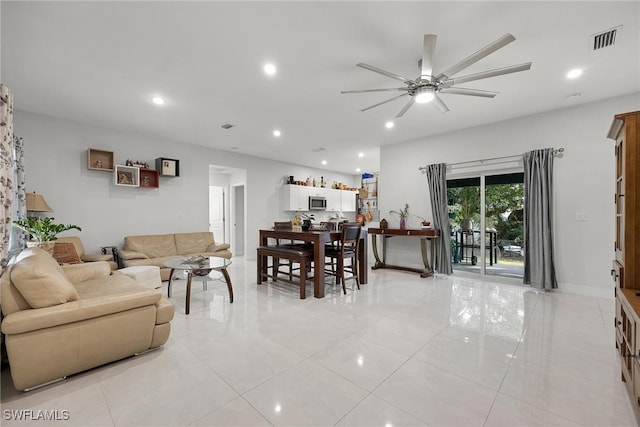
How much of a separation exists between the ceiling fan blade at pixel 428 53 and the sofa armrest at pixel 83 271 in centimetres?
408

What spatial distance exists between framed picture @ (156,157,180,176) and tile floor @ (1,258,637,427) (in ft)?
10.1

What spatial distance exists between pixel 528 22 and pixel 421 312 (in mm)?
2894

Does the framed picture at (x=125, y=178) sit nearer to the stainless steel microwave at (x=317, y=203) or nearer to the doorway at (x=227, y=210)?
the doorway at (x=227, y=210)

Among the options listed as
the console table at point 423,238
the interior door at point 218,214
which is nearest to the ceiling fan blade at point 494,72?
the console table at point 423,238

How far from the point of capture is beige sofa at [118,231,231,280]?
14.4 ft

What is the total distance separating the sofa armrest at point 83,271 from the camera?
2.97 metres

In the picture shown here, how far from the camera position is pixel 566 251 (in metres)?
3.92

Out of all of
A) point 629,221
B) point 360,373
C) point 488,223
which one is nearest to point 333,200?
point 488,223

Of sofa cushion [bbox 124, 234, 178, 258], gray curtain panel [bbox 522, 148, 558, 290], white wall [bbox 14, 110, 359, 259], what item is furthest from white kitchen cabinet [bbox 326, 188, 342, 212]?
gray curtain panel [bbox 522, 148, 558, 290]

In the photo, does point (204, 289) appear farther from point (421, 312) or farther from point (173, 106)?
point (421, 312)

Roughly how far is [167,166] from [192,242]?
5.10ft

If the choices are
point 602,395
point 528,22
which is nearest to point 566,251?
point 602,395

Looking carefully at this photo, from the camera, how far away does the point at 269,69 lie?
2822 mm

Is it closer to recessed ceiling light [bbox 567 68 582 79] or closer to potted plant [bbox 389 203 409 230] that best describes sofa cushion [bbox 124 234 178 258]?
potted plant [bbox 389 203 409 230]
